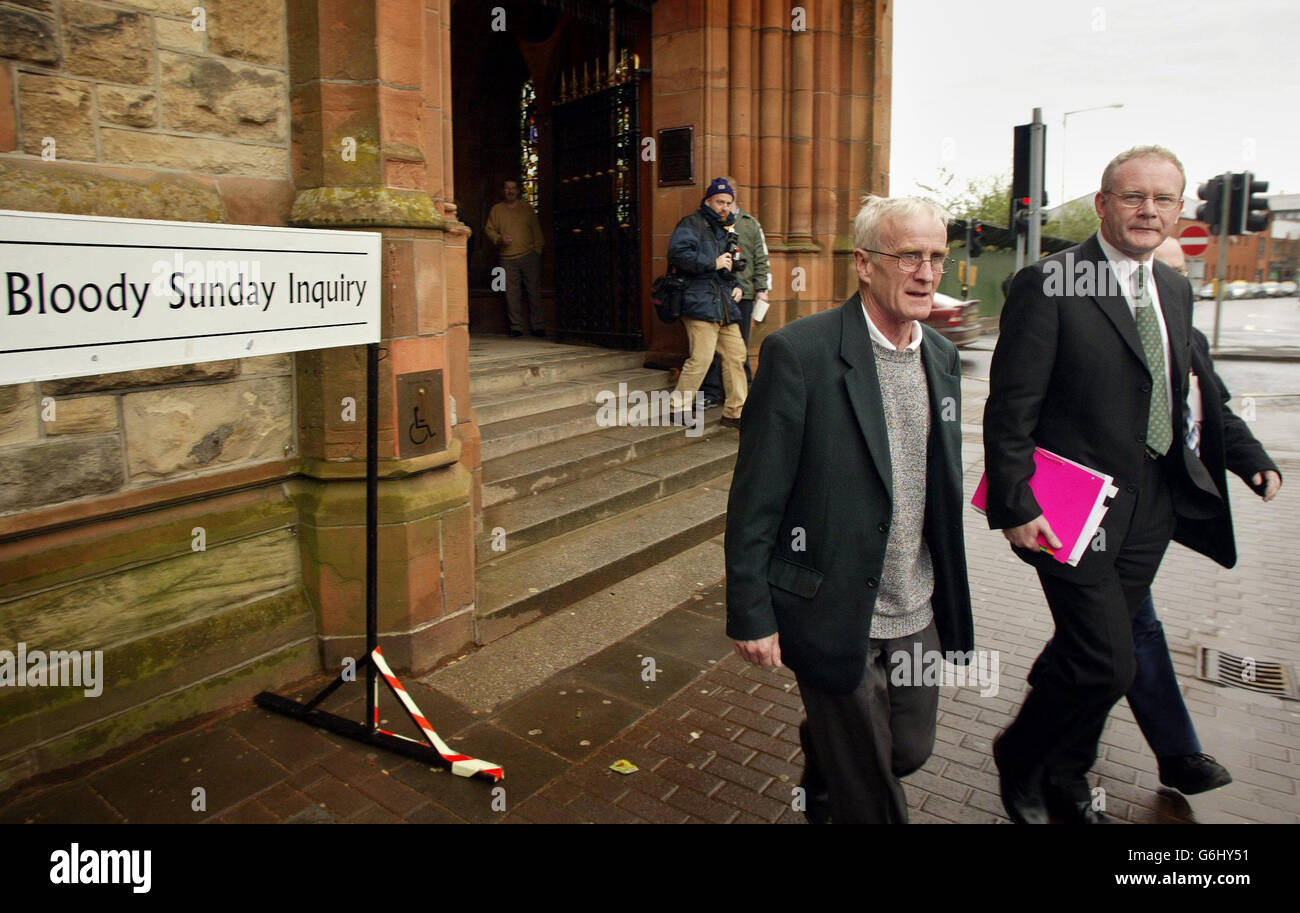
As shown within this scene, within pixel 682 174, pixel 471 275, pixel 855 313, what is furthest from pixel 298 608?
pixel 471 275

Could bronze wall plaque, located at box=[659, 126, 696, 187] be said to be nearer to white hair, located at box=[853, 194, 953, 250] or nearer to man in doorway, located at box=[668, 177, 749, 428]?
man in doorway, located at box=[668, 177, 749, 428]

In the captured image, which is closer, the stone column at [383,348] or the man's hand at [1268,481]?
the man's hand at [1268,481]

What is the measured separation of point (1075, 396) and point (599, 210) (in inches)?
299

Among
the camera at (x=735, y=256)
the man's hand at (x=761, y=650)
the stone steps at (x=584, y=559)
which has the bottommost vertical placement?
the stone steps at (x=584, y=559)

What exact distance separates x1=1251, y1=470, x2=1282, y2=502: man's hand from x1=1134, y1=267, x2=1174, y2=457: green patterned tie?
50 centimetres

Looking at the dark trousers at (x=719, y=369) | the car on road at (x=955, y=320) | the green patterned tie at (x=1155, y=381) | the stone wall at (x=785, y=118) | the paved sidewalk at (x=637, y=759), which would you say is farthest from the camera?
the car on road at (x=955, y=320)

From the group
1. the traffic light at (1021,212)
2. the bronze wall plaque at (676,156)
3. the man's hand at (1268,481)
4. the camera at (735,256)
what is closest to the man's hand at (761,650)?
the man's hand at (1268,481)

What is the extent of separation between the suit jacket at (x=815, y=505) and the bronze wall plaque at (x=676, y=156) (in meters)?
6.89

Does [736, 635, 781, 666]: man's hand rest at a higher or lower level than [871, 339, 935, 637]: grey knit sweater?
lower

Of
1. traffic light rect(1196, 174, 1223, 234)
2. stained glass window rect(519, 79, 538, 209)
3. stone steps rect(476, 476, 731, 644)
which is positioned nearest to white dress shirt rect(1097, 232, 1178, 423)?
stone steps rect(476, 476, 731, 644)

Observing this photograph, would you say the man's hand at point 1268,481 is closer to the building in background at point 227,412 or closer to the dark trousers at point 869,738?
the dark trousers at point 869,738

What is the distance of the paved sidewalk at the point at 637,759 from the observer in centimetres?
320

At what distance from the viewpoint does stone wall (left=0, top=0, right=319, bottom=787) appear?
3.26 m

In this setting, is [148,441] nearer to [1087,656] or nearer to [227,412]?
[227,412]
